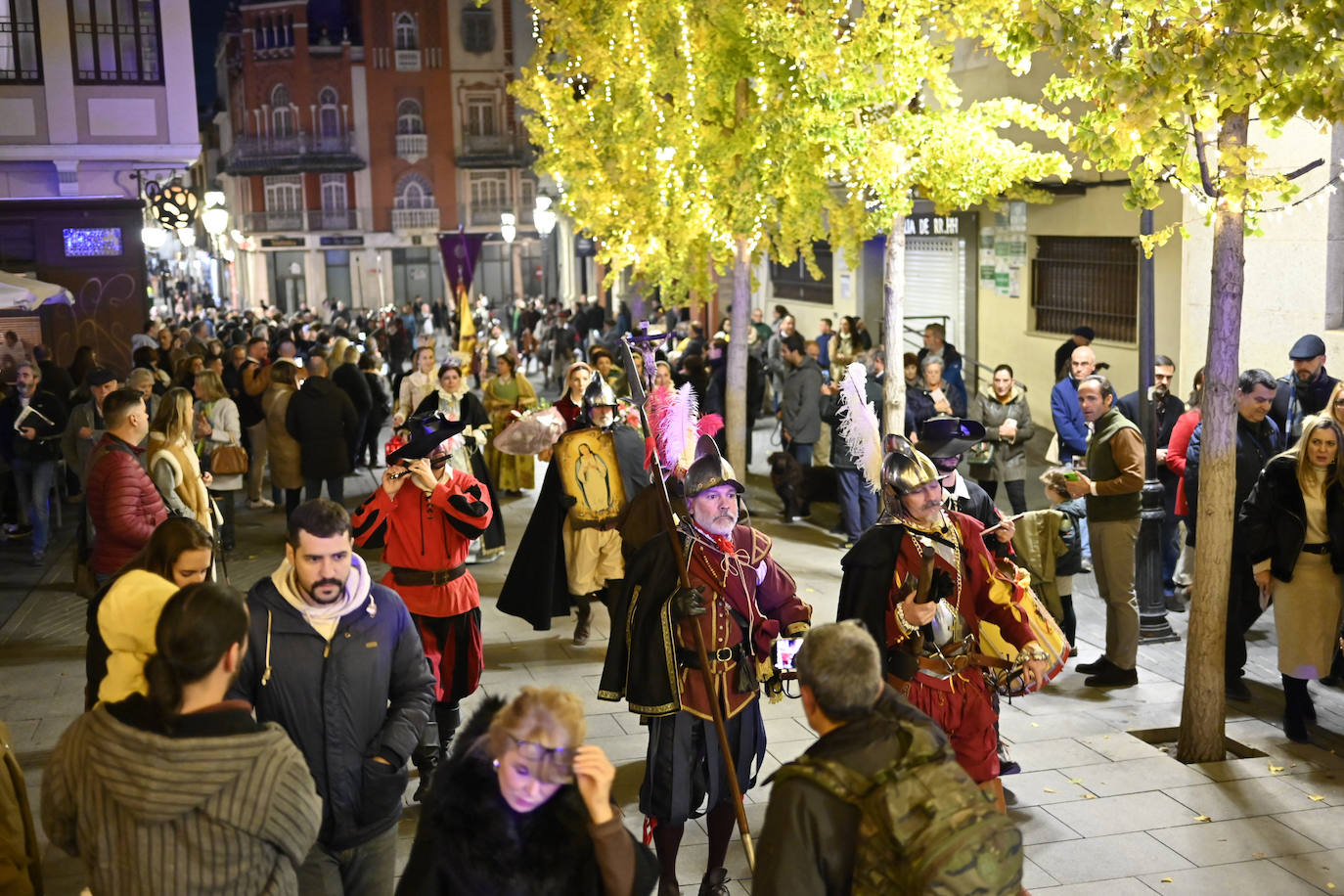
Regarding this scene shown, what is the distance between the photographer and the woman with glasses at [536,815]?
334cm

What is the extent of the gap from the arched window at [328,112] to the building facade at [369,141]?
0.05 m

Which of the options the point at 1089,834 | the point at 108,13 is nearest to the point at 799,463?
the point at 1089,834

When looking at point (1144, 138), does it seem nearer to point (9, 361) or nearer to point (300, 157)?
point (9, 361)

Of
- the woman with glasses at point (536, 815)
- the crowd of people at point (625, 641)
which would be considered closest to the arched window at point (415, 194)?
Result: the crowd of people at point (625, 641)

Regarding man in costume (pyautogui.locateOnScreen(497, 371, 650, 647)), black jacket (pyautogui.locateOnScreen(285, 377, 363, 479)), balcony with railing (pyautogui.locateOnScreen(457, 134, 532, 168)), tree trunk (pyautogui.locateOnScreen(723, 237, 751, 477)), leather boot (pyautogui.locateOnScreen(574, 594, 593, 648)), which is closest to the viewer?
man in costume (pyautogui.locateOnScreen(497, 371, 650, 647))

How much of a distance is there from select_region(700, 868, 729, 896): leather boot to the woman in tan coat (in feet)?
28.8

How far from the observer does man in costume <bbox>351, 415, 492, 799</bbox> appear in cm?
706

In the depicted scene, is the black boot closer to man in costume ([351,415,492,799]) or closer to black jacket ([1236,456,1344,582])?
black jacket ([1236,456,1344,582])

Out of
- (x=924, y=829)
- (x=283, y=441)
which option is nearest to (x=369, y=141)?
(x=283, y=441)

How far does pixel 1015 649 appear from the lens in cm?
592

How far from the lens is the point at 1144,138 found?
6957 mm

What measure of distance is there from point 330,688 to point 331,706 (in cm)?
6

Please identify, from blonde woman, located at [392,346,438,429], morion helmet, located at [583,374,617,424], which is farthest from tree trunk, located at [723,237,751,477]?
morion helmet, located at [583,374,617,424]

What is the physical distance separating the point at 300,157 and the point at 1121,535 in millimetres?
60819
